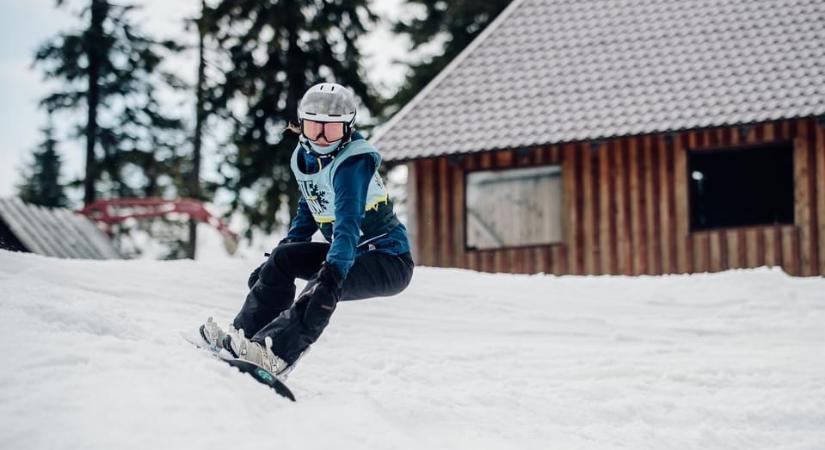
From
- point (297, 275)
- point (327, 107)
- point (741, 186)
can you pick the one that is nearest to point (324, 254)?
point (297, 275)

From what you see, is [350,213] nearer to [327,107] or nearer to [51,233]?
[327,107]

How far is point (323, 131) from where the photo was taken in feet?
18.2

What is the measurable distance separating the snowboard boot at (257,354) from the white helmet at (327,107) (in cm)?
119

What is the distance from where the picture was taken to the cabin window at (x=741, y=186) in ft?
47.6

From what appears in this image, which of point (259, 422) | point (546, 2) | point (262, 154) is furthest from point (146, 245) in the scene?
point (259, 422)

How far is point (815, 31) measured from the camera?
49.0 ft

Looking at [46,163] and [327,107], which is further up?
[46,163]

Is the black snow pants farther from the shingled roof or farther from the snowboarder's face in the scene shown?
the shingled roof

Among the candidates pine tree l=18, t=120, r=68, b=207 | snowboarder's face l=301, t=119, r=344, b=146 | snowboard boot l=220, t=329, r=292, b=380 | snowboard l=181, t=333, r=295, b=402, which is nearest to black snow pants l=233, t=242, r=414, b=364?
snowboard boot l=220, t=329, r=292, b=380

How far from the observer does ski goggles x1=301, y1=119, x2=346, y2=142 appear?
554 cm

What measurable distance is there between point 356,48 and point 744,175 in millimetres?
9195

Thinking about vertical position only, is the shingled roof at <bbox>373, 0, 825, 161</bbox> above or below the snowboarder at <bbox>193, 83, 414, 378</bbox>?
above

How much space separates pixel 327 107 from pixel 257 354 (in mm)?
1341

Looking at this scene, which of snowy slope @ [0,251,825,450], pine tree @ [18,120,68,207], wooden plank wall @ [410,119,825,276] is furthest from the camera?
pine tree @ [18,120,68,207]
